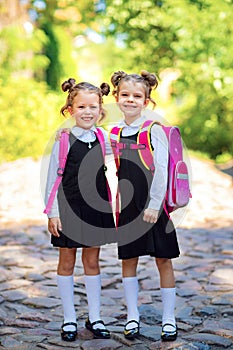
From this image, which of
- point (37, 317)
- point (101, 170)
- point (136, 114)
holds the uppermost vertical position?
point (136, 114)

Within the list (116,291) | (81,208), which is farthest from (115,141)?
(116,291)

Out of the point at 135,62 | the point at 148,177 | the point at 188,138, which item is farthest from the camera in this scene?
the point at 188,138

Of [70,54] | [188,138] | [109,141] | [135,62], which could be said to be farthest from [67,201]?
[70,54]

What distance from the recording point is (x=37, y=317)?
393 cm

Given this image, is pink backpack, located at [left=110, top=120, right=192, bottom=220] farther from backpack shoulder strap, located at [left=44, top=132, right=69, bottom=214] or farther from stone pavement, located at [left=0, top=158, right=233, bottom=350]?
stone pavement, located at [left=0, top=158, right=233, bottom=350]

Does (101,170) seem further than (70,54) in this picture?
No

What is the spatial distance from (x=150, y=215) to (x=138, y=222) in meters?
0.11

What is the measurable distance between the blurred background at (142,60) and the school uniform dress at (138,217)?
6.74m

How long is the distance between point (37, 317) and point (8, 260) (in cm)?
160

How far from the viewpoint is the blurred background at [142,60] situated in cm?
1128

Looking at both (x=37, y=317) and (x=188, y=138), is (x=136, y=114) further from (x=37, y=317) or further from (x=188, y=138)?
(x=188, y=138)

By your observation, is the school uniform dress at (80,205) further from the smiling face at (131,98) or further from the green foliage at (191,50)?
the green foliage at (191,50)

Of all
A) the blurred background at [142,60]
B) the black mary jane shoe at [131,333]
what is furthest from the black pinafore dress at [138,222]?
the blurred background at [142,60]

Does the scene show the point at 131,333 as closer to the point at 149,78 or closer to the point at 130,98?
the point at 130,98
